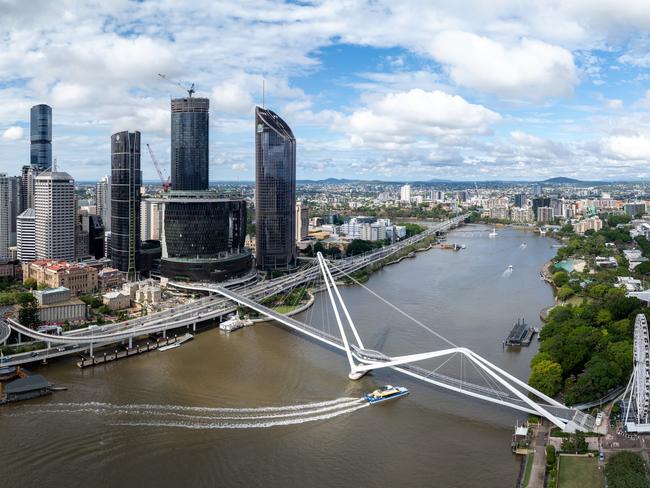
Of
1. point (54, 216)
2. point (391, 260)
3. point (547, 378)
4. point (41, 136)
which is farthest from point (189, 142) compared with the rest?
point (41, 136)

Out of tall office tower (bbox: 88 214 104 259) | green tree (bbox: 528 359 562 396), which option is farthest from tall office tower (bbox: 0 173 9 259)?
green tree (bbox: 528 359 562 396)

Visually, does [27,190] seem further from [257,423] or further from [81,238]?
[257,423]

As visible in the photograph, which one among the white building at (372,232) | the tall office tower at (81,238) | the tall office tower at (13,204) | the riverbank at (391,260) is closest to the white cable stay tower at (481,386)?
the riverbank at (391,260)

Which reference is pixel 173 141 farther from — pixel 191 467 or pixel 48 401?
pixel 191 467

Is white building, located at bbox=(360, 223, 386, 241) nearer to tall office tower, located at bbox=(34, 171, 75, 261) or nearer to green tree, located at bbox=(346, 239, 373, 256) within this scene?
green tree, located at bbox=(346, 239, 373, 256)

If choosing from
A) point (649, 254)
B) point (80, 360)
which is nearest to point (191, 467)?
point (80, 360)
